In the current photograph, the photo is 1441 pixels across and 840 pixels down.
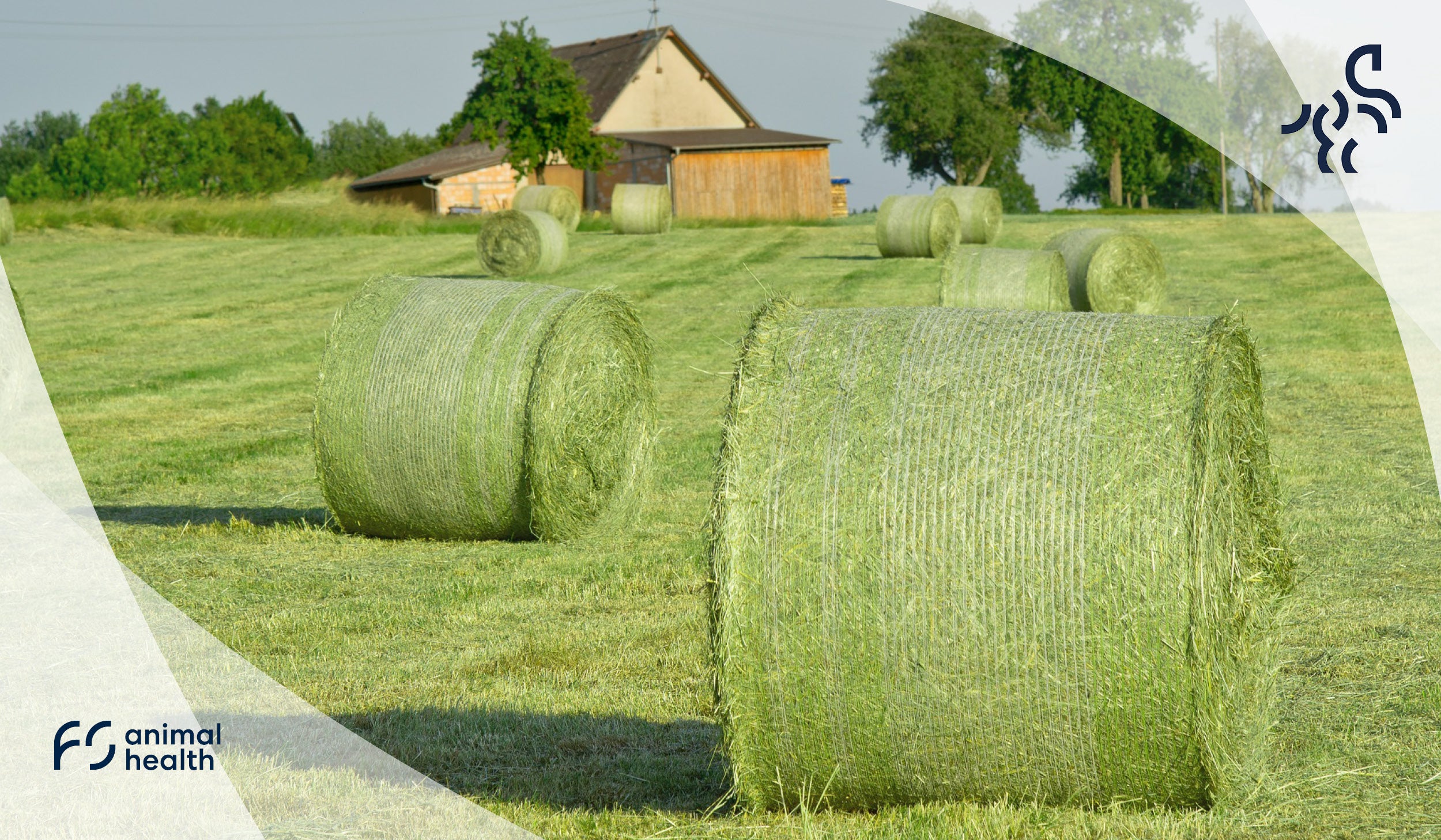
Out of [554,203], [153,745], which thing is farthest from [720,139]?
[153,745]

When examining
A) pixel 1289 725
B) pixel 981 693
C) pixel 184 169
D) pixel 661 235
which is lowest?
pixel 1289 725

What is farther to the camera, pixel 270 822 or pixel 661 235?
pixel 661 235

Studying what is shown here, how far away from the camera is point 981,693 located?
4621 mm

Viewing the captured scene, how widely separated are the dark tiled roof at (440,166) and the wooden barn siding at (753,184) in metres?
7.75

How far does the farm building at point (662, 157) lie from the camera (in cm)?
5275

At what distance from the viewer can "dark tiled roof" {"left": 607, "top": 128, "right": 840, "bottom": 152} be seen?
172 ft

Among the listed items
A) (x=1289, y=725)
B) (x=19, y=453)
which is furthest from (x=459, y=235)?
(x=1289, y=725)

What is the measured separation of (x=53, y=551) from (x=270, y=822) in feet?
17.4

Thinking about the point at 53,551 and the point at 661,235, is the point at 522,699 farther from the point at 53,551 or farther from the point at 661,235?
the point at 661,235

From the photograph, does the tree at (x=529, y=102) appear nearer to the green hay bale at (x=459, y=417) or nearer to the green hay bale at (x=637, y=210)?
the green hay bale at (x=637, y=210)

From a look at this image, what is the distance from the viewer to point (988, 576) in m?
4.62

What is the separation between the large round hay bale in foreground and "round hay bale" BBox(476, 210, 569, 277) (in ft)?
79.2

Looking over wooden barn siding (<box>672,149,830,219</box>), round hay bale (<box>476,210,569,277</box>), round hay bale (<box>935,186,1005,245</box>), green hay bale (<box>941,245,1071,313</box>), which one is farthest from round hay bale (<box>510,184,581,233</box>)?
green hay bale (<box>941,245,1071,313</box>)

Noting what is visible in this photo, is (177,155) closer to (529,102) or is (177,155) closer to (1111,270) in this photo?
(529,102)
